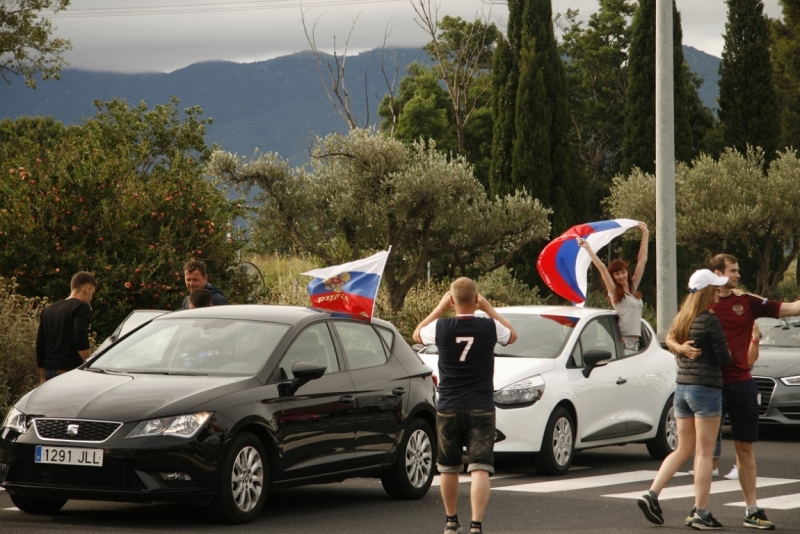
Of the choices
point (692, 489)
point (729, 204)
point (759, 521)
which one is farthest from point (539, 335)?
point (729, 204)

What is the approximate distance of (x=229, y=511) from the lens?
880 cm

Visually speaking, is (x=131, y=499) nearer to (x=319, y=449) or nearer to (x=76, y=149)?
(x=319, y=449)

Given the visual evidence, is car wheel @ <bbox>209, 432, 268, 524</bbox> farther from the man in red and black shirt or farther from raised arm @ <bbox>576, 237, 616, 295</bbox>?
raised arm @ <bbox>576, 237, 616, 295</bbox>

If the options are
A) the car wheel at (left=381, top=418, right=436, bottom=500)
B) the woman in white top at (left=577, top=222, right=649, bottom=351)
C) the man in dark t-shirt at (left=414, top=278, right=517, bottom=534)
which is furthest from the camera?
the woman in white top at (left=577, top=222, right=649, bottom=351)

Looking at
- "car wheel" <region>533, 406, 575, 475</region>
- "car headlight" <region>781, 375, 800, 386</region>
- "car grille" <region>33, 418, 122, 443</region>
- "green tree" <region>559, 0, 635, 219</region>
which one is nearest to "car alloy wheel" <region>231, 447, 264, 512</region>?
"car grille" <region>33, 418, 122, 443</region>

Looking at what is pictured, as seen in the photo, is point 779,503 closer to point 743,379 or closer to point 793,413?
point 743,379

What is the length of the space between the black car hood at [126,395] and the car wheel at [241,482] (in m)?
0.40

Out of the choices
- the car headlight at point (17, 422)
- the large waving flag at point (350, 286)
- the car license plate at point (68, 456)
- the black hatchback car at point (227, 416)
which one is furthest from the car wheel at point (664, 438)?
the car headlight at point (17, 422)

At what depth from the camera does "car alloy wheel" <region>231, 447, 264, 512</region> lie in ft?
29.1

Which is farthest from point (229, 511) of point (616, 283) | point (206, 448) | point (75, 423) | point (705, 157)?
point (705, 157)

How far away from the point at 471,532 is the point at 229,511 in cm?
176

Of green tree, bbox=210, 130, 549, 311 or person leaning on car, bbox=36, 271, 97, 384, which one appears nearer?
person leaning on car, bbox=36, 271, 97, 384

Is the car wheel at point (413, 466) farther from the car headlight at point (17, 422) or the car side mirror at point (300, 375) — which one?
the car headlight at point (17, 422)

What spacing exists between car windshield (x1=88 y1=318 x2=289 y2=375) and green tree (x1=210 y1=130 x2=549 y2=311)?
15163 mm
